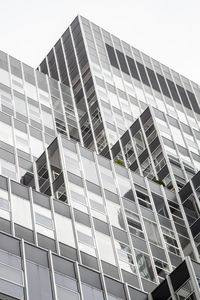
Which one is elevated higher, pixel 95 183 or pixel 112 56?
pixel 95 183

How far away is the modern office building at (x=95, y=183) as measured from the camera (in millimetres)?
36250

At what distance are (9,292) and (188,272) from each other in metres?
10.5

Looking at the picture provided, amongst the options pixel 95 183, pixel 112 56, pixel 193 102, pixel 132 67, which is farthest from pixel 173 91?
pixel 95 183

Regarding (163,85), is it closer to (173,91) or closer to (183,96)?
(173,91)

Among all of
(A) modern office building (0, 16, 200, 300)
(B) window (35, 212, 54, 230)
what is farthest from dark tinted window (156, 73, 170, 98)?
(B) window (35, 212, 54, 230)

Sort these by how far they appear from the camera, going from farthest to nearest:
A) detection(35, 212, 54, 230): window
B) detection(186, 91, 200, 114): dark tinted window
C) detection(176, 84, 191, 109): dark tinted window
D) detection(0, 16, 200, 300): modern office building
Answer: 1. detection(176, 84, 191, 109): dark tinted window
2. detection(186, 91, 200, 114): dark tinted window
3. detection(35, 212, 54, 230): window
4. detection(0, 16, 200, 300): modern office building

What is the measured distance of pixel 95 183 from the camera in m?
50.0

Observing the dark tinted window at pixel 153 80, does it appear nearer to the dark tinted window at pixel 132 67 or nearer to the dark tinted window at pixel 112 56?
the dark tinted window at pixel 132 67

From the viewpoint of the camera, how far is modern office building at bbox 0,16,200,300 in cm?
3625

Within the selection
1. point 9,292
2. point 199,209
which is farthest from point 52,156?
point 9,292

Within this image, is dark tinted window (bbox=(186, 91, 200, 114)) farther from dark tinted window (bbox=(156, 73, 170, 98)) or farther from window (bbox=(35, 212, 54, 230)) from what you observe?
window (bbox=(35, 212, 54, 230))

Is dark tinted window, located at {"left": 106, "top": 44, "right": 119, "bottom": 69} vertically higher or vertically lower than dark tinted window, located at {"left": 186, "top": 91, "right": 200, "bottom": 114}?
lower

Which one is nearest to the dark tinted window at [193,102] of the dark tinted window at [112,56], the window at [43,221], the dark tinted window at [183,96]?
the dark tinted window at [183,96]

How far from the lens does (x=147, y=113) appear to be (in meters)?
66.1
